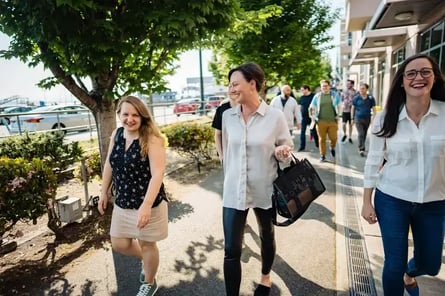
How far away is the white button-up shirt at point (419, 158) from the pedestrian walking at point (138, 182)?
1.66m

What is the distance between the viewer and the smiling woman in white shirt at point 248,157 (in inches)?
93.7

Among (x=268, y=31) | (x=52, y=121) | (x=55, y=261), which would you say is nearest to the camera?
(x=55, y=261)

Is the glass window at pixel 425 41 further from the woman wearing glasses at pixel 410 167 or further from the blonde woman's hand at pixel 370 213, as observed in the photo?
the blonde woman's hand at pixel 370 213

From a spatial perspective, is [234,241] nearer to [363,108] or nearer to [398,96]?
[398,96]

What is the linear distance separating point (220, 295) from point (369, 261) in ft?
5.16

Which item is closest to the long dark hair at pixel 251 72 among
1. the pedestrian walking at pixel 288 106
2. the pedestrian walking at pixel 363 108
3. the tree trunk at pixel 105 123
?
the tree trunk at pixel 105 123

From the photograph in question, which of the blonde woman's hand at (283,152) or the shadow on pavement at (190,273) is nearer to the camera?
the blonde woman's hand at (283,152)

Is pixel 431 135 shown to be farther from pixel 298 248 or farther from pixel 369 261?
pixel 298 248

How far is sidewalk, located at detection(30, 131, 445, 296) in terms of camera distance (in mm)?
2877

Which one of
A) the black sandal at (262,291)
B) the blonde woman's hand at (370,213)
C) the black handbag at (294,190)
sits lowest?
the black sandal at (262,291)

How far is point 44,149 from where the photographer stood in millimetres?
6238

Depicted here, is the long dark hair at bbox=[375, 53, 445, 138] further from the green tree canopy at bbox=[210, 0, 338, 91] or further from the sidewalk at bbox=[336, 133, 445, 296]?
the green tree canopy at bbox=[210, 0, 338, 91]

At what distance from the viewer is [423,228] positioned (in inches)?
84.2

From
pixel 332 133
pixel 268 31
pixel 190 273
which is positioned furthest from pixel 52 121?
pixel 190 273
